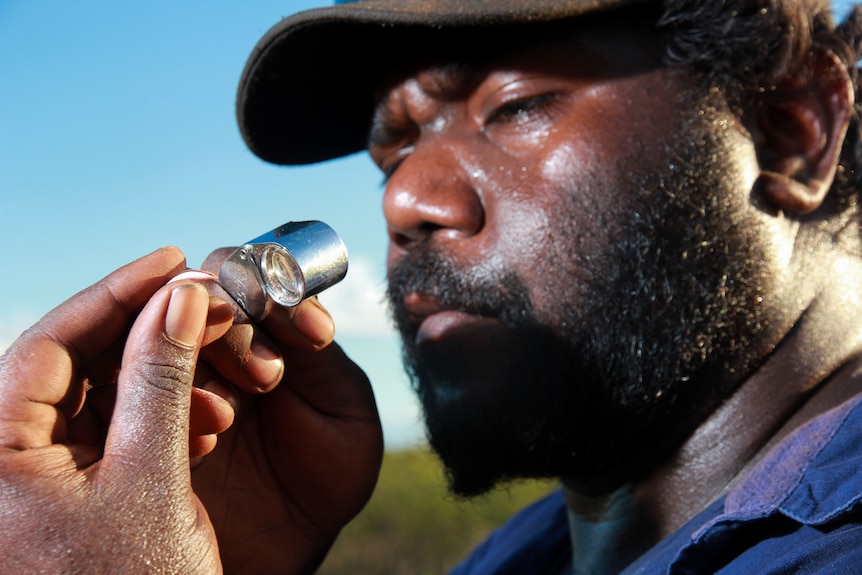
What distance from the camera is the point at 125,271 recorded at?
165 cm

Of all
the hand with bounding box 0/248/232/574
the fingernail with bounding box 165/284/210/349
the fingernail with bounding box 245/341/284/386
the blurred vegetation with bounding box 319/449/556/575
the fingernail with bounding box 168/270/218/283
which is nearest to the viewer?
the hand with bounding box 0/248/232/574

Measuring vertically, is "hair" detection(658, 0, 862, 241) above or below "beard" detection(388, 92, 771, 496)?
above

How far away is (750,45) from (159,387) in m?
1.99

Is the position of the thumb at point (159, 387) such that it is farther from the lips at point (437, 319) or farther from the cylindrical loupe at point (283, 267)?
the lips at point (437, 319)

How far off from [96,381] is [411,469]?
747cm

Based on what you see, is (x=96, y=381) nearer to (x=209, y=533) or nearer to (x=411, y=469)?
(x=209, y=533)

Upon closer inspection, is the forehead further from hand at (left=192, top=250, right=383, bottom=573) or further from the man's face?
hand at (left=192, top=250, right=383, bottom=573)

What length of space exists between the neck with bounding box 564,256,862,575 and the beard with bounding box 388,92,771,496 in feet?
0.17

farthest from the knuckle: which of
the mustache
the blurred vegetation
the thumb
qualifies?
the blurred vegetation

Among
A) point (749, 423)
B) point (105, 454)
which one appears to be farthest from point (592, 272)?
point (105, 454)

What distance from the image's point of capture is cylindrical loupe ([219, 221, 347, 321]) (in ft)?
5.45

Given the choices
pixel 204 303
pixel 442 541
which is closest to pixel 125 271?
pixel 204 303

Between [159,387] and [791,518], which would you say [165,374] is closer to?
[159,387]

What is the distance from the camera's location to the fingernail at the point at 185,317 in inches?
58.2
